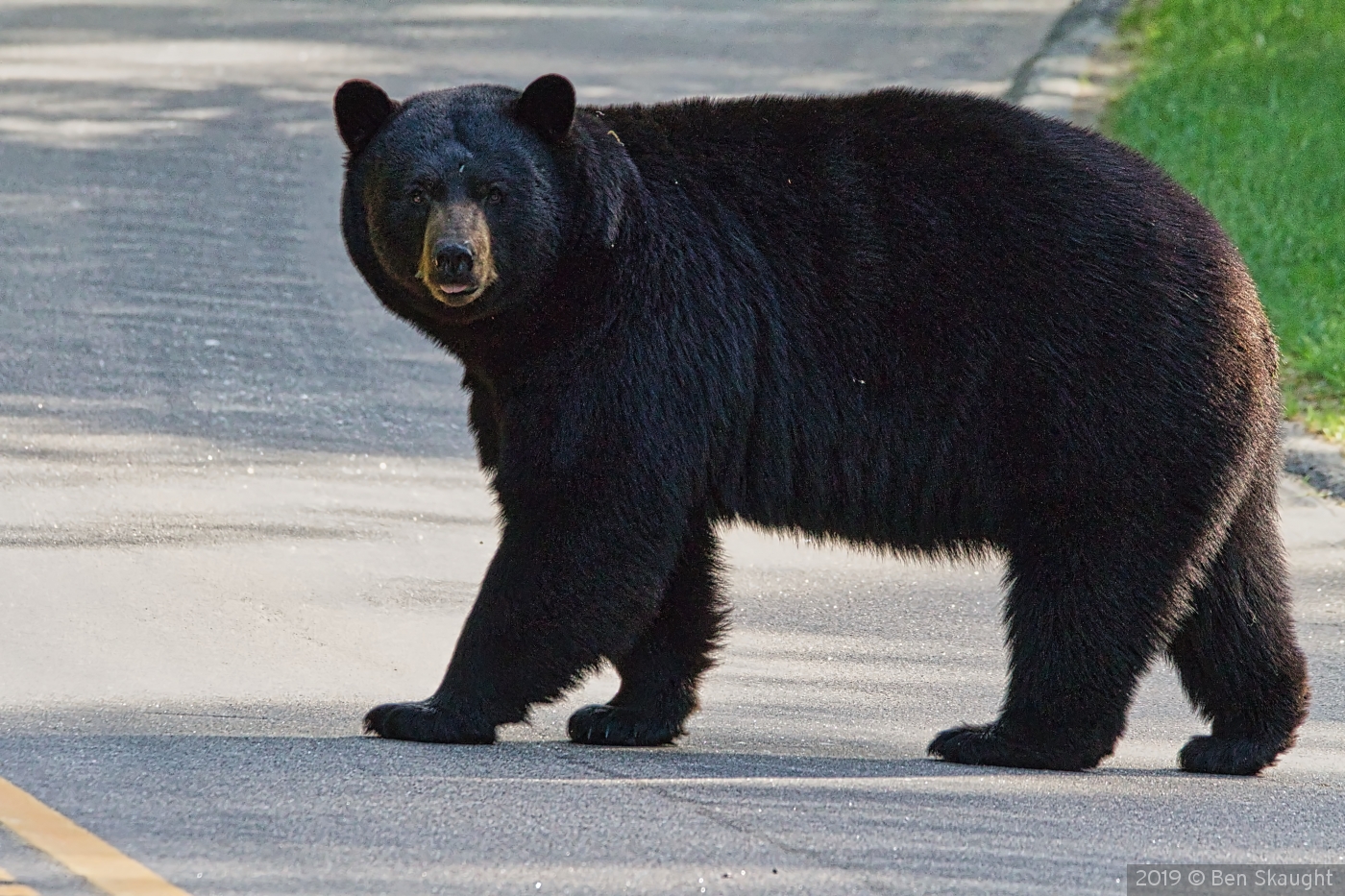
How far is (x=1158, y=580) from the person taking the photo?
591 centimetres

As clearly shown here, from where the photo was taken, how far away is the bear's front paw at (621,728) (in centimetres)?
633

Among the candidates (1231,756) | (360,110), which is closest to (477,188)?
(360,110)

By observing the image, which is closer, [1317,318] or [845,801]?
[845,801]

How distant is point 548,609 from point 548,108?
4.52ft

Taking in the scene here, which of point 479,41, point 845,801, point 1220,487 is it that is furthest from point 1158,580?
point 479,41

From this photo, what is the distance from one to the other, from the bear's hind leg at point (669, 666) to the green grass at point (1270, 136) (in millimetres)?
4531

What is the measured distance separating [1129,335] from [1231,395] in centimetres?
34

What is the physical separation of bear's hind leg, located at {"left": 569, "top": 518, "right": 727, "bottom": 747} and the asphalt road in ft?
0.43

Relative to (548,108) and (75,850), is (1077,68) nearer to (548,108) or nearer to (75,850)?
(548,108)

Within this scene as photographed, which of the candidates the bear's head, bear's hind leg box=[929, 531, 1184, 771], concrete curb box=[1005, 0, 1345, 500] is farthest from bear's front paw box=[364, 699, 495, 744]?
concrete curb box=[1005, 0, 1345, 500]

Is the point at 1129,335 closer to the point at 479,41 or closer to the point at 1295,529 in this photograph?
the point at 1295,529

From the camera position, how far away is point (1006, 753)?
6059 mm

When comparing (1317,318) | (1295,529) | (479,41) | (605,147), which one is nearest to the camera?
(605,147)

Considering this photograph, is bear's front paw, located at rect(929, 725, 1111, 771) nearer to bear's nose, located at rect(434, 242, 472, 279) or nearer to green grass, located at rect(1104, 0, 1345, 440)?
bear's nose, located at rect(434, 242, 472, 279)
